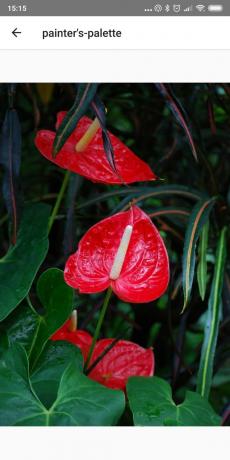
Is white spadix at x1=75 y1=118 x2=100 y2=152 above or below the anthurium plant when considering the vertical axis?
above

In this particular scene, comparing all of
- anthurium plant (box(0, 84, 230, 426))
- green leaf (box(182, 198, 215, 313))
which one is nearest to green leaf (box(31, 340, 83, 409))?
anthurium plant (box(0, 84, 230, 426))

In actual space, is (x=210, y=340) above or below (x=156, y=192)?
below
